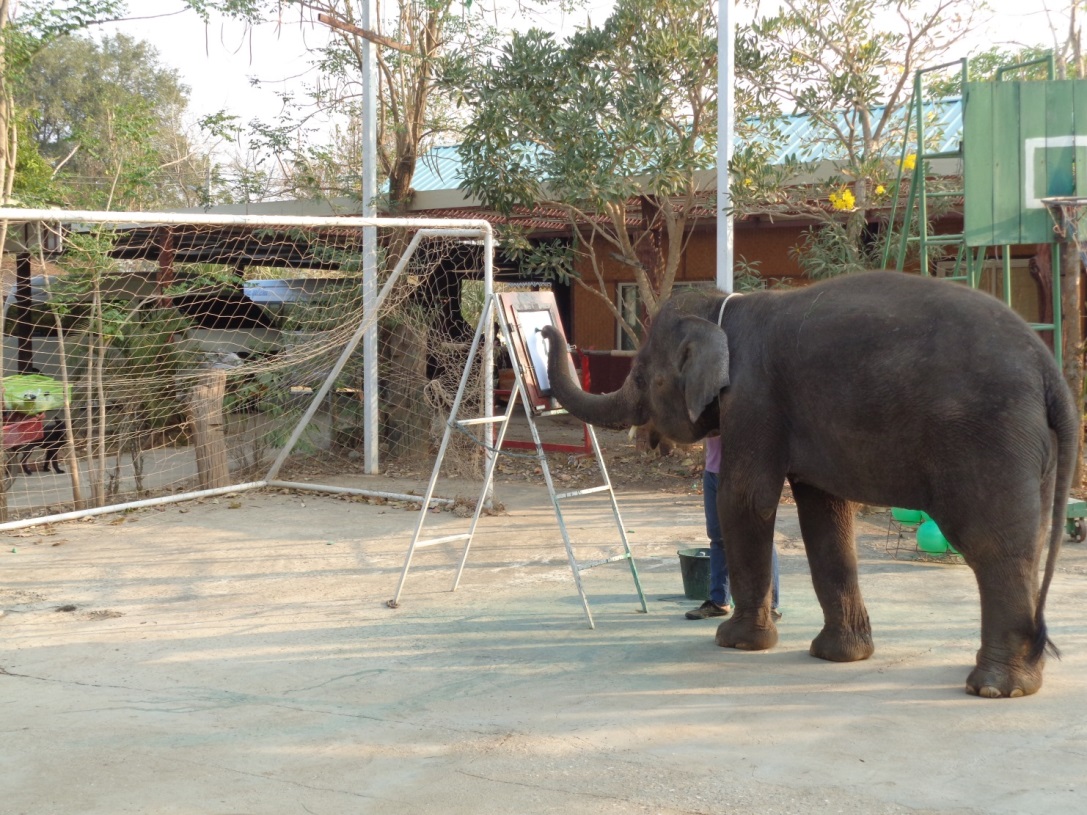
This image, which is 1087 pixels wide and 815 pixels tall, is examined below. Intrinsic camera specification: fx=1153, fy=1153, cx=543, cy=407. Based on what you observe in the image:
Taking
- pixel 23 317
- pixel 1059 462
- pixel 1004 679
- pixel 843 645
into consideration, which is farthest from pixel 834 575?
pixel 23 317

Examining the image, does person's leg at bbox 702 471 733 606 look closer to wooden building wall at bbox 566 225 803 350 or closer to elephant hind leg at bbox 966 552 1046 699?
elephant hind leg at bbox 966 552 1046 699

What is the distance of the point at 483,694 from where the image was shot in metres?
5.50

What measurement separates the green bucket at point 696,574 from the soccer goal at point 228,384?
2877mm

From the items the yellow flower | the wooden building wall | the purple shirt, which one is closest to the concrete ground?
the purple shirt

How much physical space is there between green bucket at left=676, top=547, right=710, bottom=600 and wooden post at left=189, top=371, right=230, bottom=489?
546 centimetres

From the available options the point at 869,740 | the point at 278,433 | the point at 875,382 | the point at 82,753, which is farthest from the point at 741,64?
the point at 82,753

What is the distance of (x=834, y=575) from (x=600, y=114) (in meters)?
6.46

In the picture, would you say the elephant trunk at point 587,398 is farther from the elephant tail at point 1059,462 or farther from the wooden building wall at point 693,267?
the wooden building wall at point 693,267

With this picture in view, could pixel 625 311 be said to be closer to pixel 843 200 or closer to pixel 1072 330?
pixel 843 200

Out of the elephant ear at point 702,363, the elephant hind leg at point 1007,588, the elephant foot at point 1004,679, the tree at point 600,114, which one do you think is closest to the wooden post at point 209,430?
the tree at point 600,114

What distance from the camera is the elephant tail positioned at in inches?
206

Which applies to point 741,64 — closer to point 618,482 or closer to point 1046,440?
point 618,482

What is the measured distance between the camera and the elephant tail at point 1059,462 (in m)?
5.23

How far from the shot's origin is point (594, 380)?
682 inches
